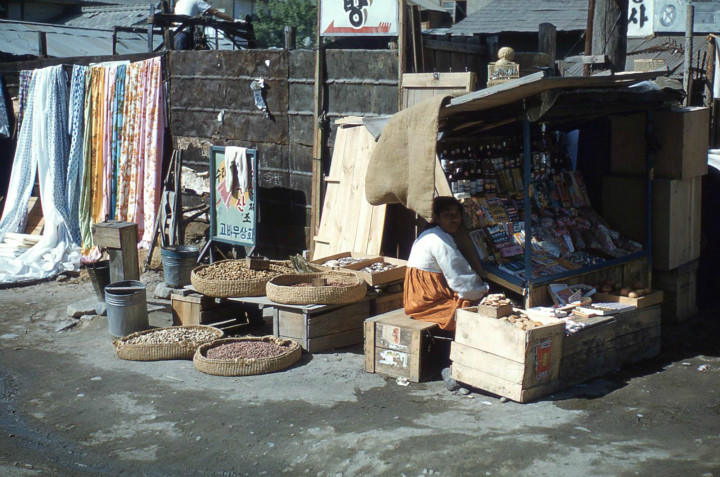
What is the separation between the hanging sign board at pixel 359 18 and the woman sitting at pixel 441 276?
2770mm

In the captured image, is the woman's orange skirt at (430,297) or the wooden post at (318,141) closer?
the woman's orange skirt at (430,297)

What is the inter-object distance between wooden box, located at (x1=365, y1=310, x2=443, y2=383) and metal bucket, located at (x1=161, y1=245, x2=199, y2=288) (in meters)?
3.54

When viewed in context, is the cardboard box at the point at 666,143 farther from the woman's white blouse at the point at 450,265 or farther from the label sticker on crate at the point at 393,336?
the label sticker on crate at the point at 393,336

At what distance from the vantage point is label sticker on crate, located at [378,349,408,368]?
6859 millimetres

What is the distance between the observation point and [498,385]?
6246 millimetres

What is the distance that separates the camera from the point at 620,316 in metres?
6.88

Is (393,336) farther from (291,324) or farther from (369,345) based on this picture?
(291,324)

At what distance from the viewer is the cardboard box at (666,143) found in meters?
7.99

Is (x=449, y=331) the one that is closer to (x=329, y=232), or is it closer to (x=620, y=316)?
(x=620, y=316)

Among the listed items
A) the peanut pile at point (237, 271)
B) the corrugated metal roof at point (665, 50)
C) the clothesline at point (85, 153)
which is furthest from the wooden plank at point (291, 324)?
the corrugated metal roof at point (665, 50)

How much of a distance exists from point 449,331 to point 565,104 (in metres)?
2.18

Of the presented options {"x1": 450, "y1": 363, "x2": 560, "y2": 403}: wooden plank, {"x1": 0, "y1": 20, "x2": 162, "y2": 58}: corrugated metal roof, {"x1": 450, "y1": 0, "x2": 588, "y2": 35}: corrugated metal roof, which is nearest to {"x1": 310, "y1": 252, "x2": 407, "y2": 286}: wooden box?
{"x1": 450, "y1": 363, "x2": 560, "y2": 403}: wooden plank

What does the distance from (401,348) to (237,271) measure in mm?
2357

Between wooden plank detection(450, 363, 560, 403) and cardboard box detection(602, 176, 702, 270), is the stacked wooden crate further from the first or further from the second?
wooden plank detection(450, 363, 560, 403)
